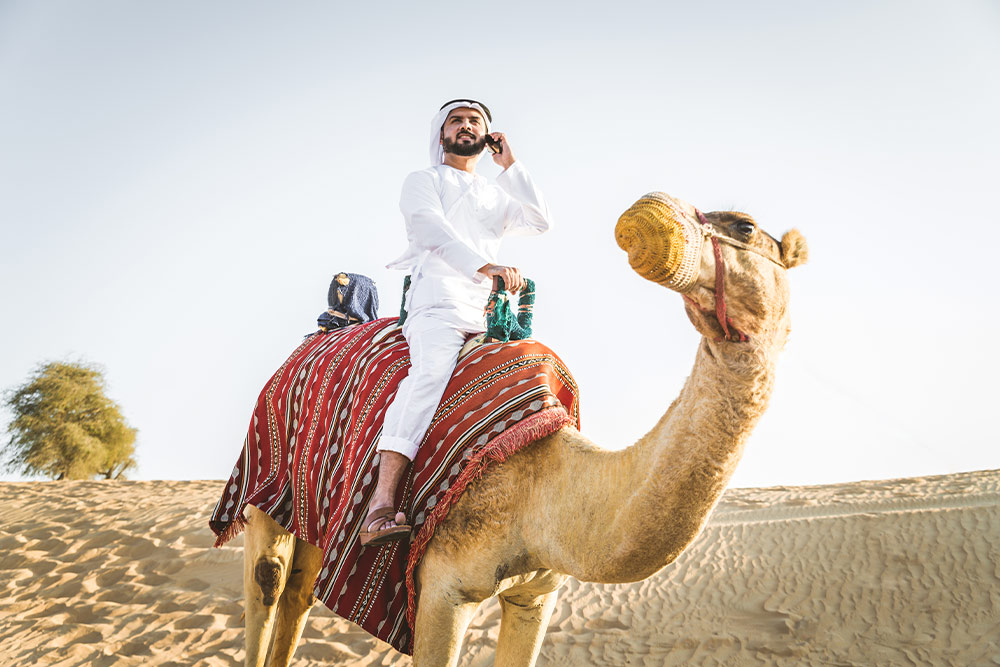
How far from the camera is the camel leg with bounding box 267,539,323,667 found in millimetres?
4621

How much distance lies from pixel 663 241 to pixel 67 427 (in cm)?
2186

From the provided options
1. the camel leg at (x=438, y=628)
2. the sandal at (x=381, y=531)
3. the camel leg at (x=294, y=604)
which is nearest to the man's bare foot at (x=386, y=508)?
the sandal at (x=381, y=531)

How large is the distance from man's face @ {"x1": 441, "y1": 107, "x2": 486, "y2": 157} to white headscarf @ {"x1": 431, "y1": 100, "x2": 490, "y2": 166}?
0.06 feet

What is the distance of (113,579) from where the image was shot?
339 inches

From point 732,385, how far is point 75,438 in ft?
71.1

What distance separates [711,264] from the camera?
2232 mm

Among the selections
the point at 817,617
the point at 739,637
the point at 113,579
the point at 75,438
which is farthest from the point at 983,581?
the point at 75,438

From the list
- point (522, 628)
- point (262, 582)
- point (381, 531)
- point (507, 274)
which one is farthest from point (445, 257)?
point (262, 582)

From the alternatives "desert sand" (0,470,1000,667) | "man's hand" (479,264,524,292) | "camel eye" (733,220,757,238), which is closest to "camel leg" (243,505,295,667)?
"man's hand" (479,264,524,292)

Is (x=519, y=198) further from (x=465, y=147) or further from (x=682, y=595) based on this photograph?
(x=682, y=595)

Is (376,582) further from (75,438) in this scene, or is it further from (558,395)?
(75,438)

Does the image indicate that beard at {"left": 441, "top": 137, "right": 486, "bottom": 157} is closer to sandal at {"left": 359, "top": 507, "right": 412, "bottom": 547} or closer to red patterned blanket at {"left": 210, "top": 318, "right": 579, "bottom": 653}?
red patterned blanket at {"left": 210, "top": 318, "right": 579, "bottom": 653}

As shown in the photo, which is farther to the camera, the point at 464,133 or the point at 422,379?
the point at 464,133

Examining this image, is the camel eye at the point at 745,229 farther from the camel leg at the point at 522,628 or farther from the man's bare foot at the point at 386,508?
the camel leg at the point at 522,628
